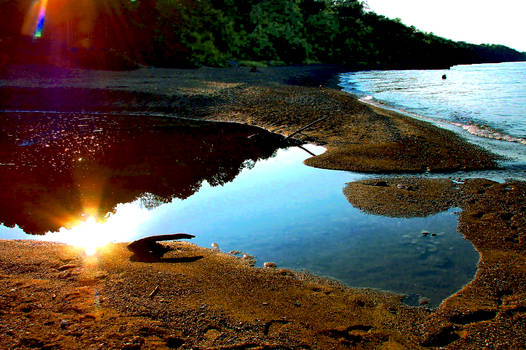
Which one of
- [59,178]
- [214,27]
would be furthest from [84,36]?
[59,178]

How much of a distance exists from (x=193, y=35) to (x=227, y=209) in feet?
145

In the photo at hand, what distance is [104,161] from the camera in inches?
520

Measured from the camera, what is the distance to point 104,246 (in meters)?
7.16

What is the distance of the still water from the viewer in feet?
22.0

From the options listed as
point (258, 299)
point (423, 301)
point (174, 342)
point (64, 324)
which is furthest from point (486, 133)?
point (64, 324)

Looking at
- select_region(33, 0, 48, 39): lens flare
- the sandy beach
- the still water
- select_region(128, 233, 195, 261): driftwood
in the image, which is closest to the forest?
select_region(33, 0, 48, 39): lens flare

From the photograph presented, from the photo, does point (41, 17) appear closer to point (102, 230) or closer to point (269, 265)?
point (102, 230)

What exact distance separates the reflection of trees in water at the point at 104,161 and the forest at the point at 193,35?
18.4m

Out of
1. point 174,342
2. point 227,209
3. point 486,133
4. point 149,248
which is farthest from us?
point 486,133

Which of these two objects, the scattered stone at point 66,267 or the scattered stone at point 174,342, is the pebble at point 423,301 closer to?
the scattered stone at point 174,342

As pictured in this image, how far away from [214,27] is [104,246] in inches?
2146

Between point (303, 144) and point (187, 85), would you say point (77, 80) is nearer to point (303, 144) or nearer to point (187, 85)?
point (187, 85)

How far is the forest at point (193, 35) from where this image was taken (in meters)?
36.6

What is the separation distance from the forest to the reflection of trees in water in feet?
60.2
